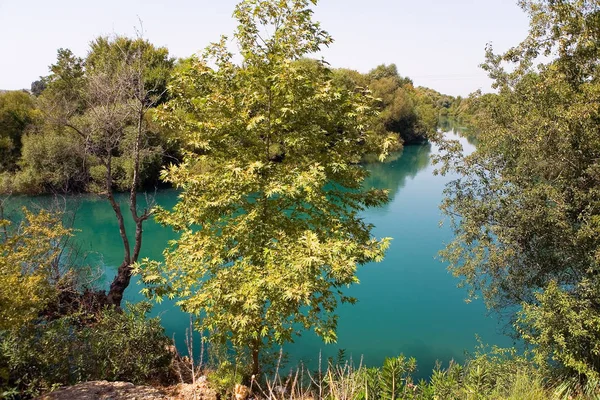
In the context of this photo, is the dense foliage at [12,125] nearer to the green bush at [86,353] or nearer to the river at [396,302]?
the river at [396,302]

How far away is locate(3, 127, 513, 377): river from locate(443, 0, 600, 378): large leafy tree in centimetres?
281

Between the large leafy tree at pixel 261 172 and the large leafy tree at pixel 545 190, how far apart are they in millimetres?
4452

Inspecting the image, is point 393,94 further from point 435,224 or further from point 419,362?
point 419,362

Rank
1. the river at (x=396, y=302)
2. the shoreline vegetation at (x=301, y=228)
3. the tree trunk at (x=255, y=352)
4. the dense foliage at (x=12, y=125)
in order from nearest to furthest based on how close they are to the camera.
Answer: the shoreline vegetation at (x=301, y=228) → the tree trunk at (x=255, y=352) → the river at (x=396, y=302) → the dense foliage at (x=12, y=125)

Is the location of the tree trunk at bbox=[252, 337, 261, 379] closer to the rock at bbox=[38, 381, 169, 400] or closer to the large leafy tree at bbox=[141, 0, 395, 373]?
the large leafy tree at bbox=[141, 0, 395, 373]

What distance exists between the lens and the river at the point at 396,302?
41.2ft

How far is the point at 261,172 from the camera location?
6.68 metres

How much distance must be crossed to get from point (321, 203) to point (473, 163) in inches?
258

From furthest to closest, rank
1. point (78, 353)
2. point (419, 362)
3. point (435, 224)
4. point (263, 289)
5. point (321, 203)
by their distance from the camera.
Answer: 1. point (435, 224)
2. point (419, 362)
3. point (78, 353)
4. point (321, 203)
5. point (263, 289)

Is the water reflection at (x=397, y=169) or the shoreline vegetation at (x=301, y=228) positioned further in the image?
the water reflection at (x=397, y=169)

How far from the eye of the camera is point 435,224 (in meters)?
23.9

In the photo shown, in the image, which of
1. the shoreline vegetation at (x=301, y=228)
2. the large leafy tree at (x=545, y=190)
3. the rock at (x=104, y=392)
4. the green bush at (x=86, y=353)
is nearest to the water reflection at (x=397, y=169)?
the large leafy tree at (x=545, y=190)

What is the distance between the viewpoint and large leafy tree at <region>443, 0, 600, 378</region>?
7992 mm

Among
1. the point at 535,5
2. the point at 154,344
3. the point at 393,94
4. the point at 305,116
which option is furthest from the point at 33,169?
the point at 393,94
